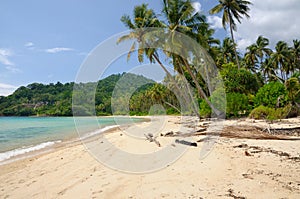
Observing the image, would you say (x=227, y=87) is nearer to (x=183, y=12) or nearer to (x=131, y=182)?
(x=183, y=12)

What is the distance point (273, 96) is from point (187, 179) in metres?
19.8

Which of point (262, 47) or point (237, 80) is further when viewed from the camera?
point (262, 47)

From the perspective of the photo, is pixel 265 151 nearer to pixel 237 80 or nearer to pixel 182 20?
pixel 182 20

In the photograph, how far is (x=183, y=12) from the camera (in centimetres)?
1934

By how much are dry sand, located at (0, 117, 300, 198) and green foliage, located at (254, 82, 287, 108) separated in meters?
15.7

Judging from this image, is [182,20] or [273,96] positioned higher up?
[182,20]

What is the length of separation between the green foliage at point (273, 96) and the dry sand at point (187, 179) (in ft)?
51.5

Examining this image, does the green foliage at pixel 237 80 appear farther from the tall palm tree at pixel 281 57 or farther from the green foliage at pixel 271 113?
the tall palm tree at pixel 281 57

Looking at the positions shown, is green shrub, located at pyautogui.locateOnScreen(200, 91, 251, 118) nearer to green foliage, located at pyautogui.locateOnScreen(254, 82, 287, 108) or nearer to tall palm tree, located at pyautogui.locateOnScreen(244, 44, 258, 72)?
green foliage, located at pyautogui.locateOnScreen(254, 82, 287, 108)

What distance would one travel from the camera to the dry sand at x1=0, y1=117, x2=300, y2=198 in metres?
3.39

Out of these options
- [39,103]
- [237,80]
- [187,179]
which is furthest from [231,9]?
[39,103]

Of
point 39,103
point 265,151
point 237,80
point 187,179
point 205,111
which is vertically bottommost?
point 187,179

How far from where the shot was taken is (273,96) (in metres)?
20.5

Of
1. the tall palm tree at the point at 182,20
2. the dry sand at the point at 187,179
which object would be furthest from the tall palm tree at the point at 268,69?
the dry sand at the point at 187,179
